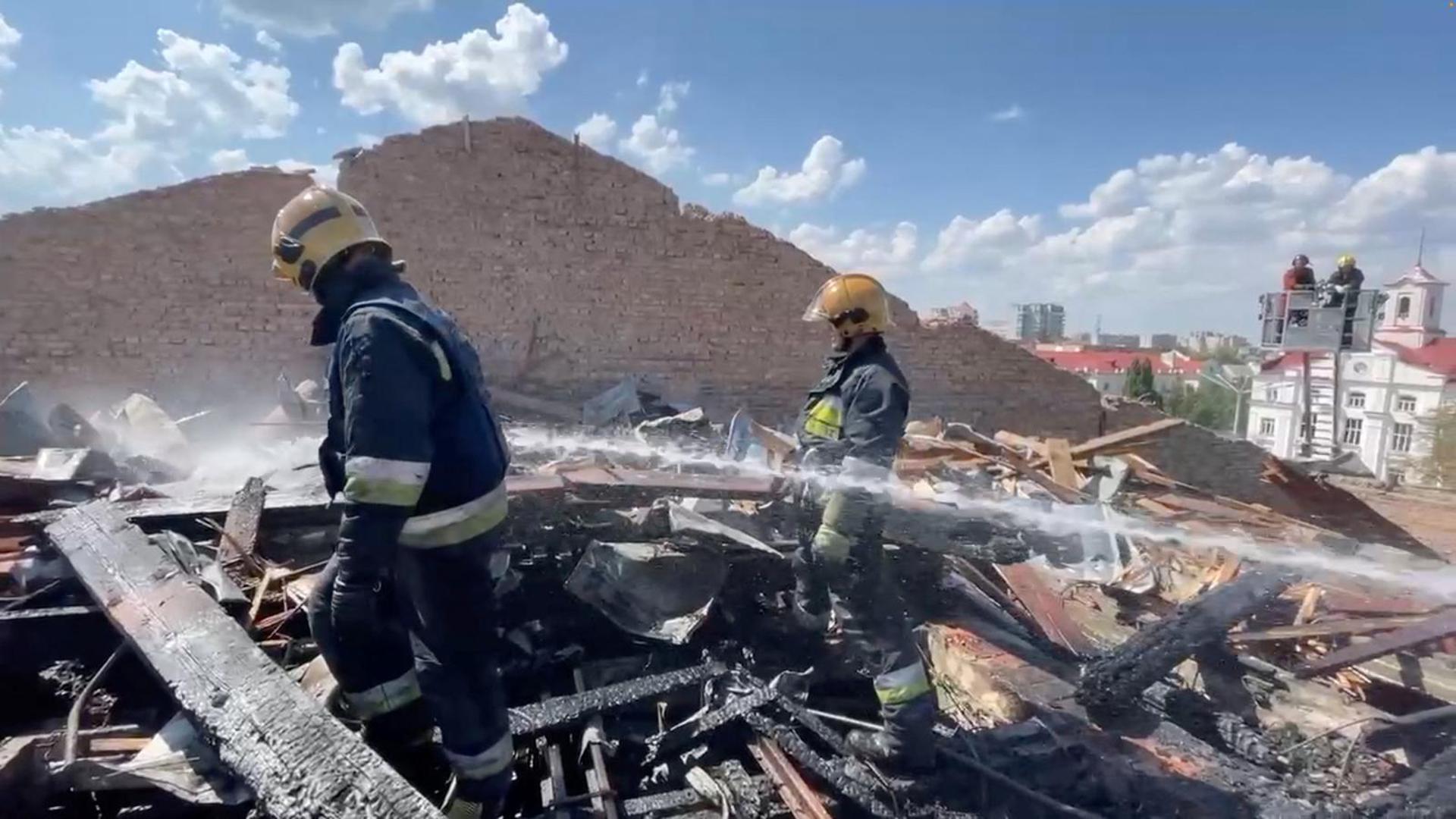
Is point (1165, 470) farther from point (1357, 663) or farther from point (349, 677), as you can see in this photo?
point (349, 677)

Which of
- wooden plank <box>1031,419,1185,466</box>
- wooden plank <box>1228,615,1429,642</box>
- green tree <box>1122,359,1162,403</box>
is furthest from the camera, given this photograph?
green tree <box>1122,359,1162,403</box>

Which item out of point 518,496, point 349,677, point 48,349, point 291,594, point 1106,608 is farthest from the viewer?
point 48,349

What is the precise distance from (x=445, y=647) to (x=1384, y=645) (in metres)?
3.93

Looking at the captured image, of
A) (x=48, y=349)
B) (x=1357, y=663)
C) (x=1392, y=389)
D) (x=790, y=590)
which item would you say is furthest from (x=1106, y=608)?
(x=1392, y=389)

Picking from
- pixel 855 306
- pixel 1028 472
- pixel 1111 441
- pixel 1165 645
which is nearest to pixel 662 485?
pixel 855 306

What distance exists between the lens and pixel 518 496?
3480mm

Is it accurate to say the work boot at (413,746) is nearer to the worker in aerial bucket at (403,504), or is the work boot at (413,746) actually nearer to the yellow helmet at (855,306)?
the worker in aerial bucket at (403,504)

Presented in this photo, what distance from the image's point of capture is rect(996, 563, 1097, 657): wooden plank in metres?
4.11

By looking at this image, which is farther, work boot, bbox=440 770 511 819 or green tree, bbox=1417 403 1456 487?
green tree, bbox=1417 403 1456 487

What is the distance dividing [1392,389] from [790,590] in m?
51.9

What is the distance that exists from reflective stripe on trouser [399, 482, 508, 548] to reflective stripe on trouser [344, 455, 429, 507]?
143 millimetres

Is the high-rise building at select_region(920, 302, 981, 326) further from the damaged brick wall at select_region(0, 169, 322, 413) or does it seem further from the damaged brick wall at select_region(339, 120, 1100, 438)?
the damaged brick wall at select_region(0, 169, 322, 413)

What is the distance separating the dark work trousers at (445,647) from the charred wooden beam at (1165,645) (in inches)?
96.2

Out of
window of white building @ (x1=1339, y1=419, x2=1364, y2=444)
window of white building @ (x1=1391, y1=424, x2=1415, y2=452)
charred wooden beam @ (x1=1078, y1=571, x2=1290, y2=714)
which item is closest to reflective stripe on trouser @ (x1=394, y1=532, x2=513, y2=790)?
charred wooden beam @ (x1=1078, y1=571, x2=1290, y2=714)
